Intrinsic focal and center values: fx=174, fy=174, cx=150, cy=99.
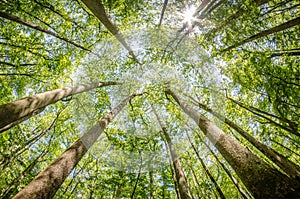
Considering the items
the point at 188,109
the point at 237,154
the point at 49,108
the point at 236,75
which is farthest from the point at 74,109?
the point at 237,154

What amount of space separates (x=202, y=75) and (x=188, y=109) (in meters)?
2.70

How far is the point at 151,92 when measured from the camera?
319 inches

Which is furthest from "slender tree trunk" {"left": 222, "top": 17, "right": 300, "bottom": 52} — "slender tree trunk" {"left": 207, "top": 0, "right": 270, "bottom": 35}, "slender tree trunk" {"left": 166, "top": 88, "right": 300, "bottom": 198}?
"slender tree trunk" {"left": 166, "top": 88, "right": 300, "bottom": 198}

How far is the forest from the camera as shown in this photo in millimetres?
3861

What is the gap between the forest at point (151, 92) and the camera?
386 cm

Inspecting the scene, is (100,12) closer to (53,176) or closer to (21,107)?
(21,107)

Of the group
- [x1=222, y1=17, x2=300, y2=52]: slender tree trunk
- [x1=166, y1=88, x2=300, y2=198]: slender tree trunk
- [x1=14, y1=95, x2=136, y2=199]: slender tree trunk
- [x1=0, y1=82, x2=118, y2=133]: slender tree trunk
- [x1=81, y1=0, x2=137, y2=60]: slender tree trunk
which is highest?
[x1=81, y1=0, x2=137, y2=60]: slender tree trunk

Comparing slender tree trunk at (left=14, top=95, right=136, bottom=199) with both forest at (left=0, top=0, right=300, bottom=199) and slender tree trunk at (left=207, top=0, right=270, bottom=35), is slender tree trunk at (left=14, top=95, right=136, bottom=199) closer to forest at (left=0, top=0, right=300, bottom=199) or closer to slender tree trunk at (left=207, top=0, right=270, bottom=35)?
forest at (left=0, top=0, right=300, bottom=199)

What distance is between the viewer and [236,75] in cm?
532

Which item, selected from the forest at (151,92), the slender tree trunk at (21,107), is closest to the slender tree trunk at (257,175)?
the forest at (151,92)

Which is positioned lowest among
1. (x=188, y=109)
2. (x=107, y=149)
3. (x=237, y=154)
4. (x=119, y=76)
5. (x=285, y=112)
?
(x=107, y=149)

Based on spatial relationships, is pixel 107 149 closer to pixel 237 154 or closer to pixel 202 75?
pixel 202 75

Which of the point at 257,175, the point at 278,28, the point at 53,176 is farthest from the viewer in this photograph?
the point at 278,28

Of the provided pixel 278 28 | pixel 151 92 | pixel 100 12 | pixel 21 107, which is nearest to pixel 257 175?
pixel 21 107
